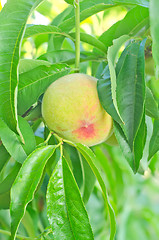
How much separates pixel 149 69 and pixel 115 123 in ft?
1.01

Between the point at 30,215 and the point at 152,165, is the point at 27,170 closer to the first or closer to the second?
the point at 30,215

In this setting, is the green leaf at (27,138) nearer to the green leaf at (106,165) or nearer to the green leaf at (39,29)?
the green leaf at (39,29)

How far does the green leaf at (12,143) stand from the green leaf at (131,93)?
7.7 inches

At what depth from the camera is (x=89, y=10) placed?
730 millimetres

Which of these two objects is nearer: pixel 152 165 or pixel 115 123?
pixel 115 123

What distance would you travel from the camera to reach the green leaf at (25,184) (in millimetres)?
560

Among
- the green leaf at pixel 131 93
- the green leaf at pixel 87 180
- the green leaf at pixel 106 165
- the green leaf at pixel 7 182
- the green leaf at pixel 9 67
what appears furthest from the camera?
the green leaf at pixel 106 165

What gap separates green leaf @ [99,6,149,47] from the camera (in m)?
0.76

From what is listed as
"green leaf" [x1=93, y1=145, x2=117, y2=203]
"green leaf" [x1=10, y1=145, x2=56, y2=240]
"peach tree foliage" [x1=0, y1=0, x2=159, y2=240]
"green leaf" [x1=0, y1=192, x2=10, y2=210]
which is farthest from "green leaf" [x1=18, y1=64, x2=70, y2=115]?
"green leaf" [x1=93, y1=145, x2=117, y2=203]

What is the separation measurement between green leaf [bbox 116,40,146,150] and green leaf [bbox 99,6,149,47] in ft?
0.39

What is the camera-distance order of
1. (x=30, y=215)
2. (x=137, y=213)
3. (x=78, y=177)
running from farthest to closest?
(x=137, y=213) < (x=30, y=215) < (x=78, y=177)

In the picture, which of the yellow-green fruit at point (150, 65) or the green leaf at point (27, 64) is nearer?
the green leaf at point (27, 64)

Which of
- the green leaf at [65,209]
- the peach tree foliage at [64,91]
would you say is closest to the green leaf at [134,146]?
the peach tree foliage at [64,91]

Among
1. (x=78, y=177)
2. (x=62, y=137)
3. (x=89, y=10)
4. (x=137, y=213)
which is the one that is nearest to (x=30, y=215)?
(x=78, y=177)
